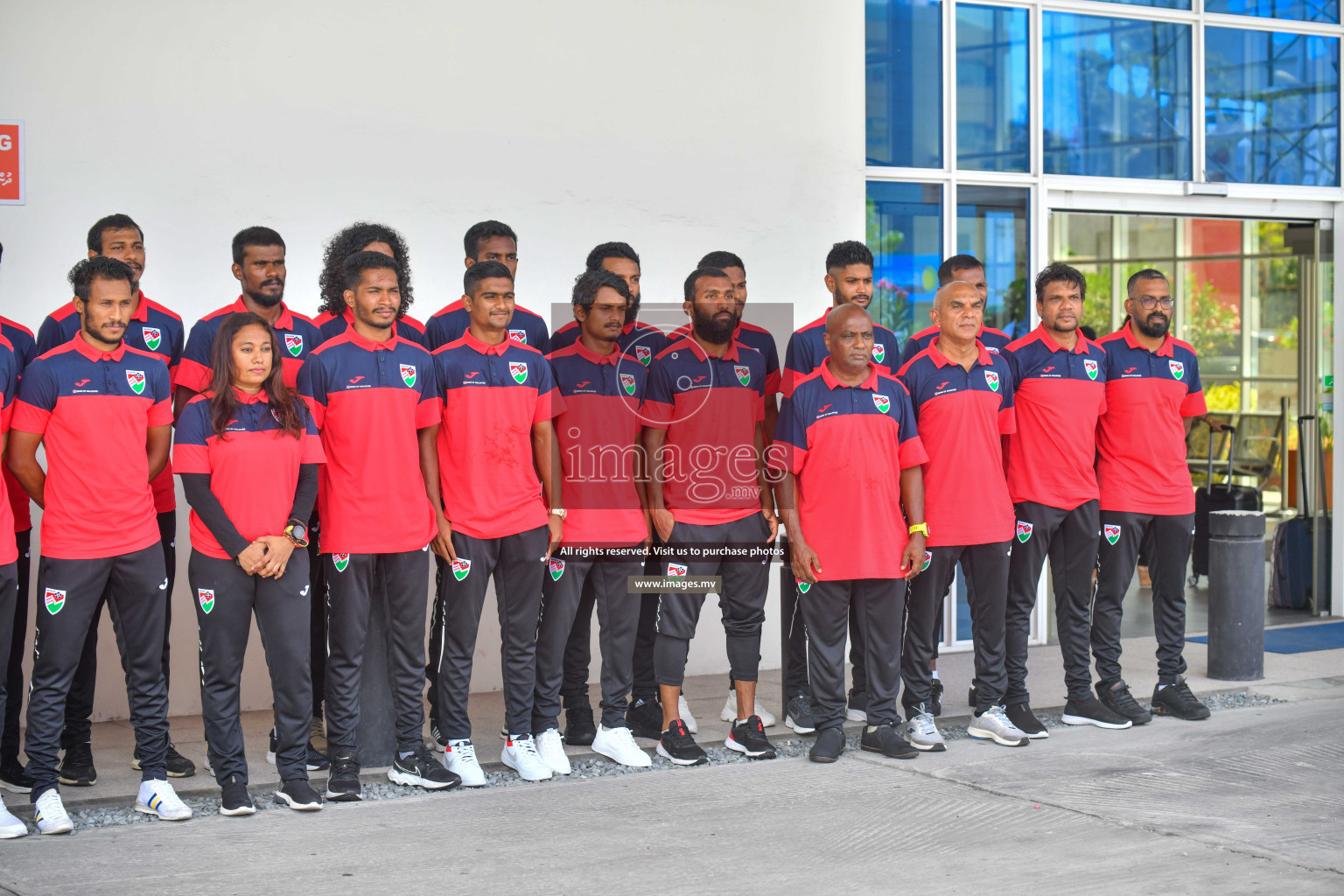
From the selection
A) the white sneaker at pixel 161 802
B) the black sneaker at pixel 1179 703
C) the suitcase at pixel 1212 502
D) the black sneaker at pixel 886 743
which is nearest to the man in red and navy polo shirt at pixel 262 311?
the white sneaker at pixel 161 802

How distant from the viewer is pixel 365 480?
5.15m

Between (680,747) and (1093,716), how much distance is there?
2.10 m

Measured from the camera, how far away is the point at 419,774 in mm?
5340

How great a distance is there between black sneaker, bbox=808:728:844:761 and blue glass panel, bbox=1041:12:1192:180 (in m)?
4.40

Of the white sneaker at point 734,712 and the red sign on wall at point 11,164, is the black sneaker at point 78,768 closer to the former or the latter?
the red sign on wall at point 11,164

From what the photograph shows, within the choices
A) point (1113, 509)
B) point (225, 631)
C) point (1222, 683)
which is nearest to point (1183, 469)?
point (1113, 509)

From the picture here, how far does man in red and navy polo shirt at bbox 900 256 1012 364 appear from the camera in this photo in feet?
20.6

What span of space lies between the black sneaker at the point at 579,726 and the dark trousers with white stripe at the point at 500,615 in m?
0.47

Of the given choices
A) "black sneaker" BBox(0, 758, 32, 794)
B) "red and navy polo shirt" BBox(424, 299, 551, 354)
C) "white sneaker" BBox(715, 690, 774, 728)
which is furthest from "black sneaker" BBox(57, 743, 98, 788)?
"white sneaker" BBox(715, 690, 774, 728)

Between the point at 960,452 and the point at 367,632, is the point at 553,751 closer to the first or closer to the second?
the point at 367,632

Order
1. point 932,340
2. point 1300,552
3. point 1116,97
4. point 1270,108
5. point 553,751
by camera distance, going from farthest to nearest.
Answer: point 1300,552 < point 1270,108 < point 1116,97 < point 932,340 < point 553,751

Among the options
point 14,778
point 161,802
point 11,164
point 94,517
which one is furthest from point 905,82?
point 14,778

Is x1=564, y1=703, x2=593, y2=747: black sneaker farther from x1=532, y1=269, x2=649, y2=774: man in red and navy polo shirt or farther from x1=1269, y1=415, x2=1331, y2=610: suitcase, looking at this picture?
x1=1269, y1=415, x2=1331, y2=610: suitcase

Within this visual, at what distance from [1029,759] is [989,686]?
448mm
